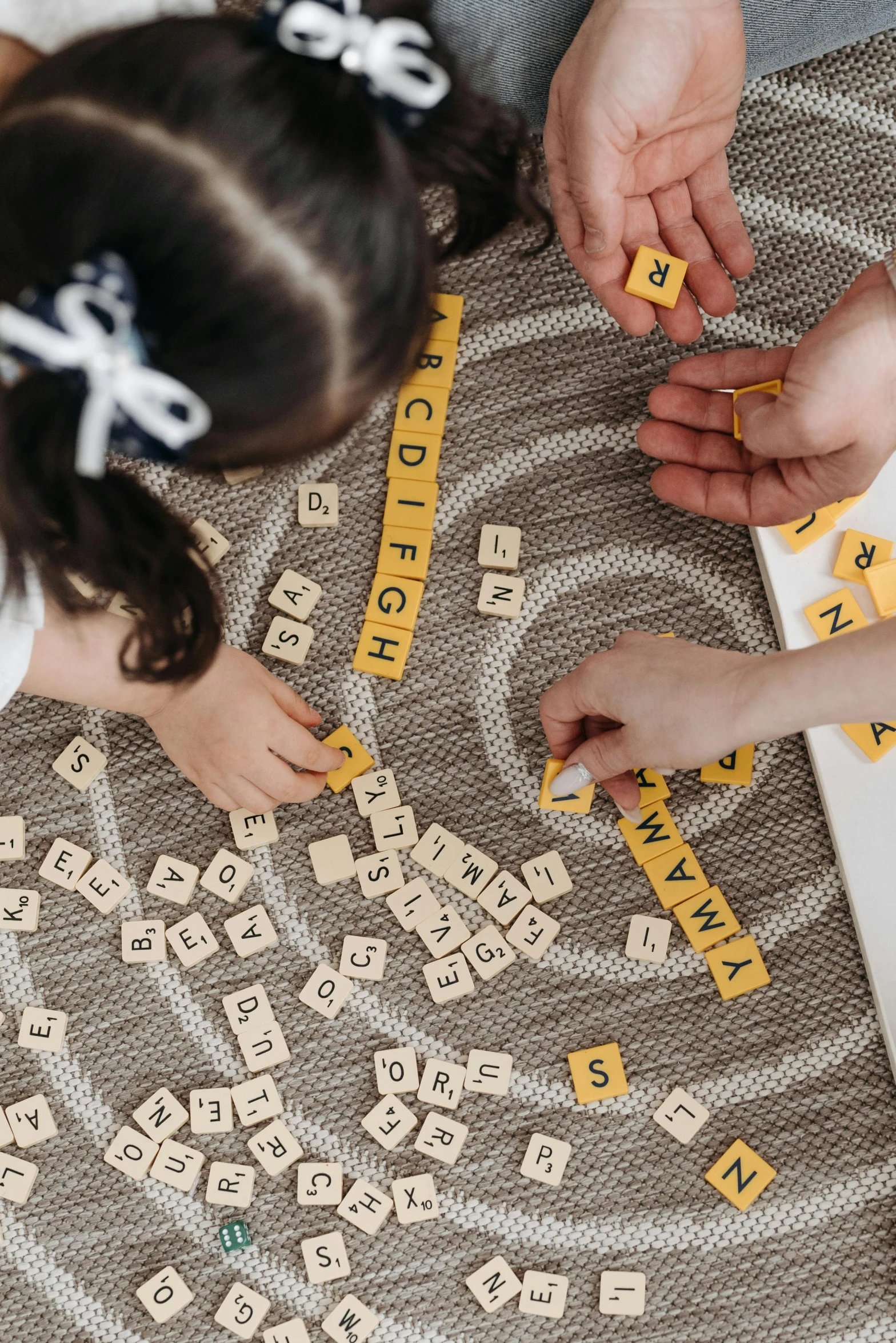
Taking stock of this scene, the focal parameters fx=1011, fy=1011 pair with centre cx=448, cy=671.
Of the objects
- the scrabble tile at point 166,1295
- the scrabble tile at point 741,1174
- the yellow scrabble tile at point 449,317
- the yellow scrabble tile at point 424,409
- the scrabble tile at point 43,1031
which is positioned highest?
the yellow scrabble tile at point 449,317

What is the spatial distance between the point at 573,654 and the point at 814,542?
239 mm

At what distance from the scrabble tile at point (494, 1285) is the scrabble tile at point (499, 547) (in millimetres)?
625

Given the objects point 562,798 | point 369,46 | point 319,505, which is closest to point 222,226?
point 369,46

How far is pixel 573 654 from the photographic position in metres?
0.95

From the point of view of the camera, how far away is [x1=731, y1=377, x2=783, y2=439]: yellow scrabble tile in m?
0.88

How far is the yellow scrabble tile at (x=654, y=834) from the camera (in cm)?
91

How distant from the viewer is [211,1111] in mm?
914

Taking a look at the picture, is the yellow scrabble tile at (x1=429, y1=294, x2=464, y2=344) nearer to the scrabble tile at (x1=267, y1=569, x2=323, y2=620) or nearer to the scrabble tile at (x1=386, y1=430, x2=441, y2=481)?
the scrabble tile at (x1=386, y1=430, x2=441, y2=481)

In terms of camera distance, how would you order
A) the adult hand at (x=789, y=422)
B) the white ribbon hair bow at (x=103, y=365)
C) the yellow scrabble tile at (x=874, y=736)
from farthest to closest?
the yellow scrabble tile at (x=874, y=736)
the adult hand at (x=789, y=422)
the white ribbon hair bow at (x=103, y=365)

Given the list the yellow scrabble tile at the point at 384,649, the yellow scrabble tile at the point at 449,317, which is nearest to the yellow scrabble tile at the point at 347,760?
the yellow scrabble tile at the point at 384,649

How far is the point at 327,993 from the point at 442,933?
4.6 inches

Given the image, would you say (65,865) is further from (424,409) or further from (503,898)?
(424,409)

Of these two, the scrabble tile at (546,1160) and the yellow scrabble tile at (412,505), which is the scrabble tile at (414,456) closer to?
the yellow scrabble tile at (412,505)

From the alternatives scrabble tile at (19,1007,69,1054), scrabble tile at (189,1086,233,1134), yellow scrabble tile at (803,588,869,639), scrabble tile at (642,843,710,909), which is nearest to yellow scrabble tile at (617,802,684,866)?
scrabble tile at (642,843,710,909)
